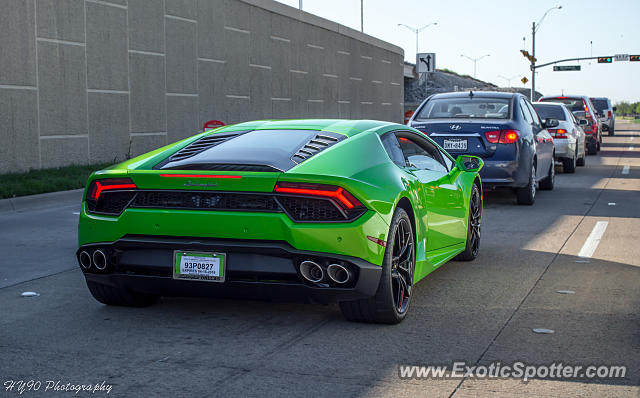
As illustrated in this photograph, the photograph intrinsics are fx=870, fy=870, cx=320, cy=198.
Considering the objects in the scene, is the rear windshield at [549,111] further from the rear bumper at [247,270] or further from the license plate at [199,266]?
the license plate at [199,266]

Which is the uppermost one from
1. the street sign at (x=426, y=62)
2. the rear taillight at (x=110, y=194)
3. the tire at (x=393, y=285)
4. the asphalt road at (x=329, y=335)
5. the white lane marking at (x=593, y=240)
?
the street sign at (x=426, y=62)

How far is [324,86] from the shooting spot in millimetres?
32875

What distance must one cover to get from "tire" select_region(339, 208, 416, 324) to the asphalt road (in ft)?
0.29

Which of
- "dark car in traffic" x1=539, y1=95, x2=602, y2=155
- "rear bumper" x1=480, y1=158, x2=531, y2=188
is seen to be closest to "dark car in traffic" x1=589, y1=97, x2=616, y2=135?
"dark car in traffic" x1=539, y1=95, x2=602, y2=155

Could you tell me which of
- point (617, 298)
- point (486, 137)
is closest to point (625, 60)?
point (486, 137)

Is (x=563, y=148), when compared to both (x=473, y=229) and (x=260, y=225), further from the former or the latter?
(x=260, y=225)

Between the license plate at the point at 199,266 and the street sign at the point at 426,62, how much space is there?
95.6ft

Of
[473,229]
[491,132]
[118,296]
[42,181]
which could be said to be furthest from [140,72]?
[118,296]

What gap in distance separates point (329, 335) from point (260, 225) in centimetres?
84

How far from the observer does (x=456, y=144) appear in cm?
1267

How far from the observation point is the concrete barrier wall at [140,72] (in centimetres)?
1608

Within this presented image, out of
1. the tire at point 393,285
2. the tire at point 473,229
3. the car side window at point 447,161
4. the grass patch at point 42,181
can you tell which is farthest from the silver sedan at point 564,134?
the tire at point 393,285

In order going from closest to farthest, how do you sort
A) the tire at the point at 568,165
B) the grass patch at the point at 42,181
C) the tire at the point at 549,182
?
the grass patch at the point at 42,181 → the tire at the point at 549,182 → the tire at the point at 568,165

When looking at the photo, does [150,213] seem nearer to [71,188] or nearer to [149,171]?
[149,171]
